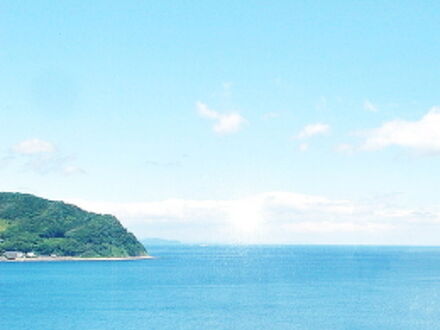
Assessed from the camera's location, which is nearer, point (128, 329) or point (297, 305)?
point (128, 329)

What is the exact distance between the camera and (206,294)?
560 feet

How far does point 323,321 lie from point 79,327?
161ft

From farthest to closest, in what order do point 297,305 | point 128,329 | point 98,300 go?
point 98,300 < point 297,305 < point 128,329

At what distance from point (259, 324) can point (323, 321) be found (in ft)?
45.8

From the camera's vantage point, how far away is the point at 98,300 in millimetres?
154125

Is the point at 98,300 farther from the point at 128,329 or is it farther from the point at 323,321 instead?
the point at 323,321

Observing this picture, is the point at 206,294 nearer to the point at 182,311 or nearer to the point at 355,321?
the point at 182,311

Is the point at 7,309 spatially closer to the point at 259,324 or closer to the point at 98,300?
the point at 98,300

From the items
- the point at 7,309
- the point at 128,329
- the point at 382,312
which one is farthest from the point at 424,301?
the point at 7,309

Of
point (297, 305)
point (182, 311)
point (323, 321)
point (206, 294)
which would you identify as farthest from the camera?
point (206, 294)

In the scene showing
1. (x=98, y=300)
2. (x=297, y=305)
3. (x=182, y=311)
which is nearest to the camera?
(x=182, y=311)

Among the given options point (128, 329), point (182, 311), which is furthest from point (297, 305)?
point (128, 329)

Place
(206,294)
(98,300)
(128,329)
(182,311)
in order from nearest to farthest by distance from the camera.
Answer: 1. (128,329)
2. (182,311)
3. (98,300)
4. (206,294)

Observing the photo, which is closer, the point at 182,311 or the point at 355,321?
the point at 355,321
